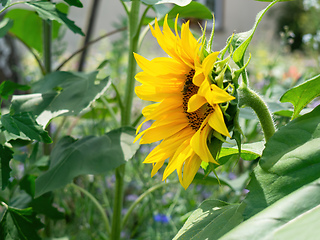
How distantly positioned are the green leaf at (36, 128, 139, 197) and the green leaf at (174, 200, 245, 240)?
0.21 metres

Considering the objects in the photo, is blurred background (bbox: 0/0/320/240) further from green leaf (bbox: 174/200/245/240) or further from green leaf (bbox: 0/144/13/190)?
green leaf (bbox: 0/144/13/190)

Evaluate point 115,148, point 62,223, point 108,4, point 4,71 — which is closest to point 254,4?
point 108,4

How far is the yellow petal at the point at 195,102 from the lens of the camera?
476 millimetres

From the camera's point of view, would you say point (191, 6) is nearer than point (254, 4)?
Yes

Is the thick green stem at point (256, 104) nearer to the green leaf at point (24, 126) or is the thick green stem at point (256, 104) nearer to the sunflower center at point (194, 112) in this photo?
the sunflower center at point (194, 112)

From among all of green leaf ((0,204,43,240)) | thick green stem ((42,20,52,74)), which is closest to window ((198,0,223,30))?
thick green stem ((42,20,52,74))

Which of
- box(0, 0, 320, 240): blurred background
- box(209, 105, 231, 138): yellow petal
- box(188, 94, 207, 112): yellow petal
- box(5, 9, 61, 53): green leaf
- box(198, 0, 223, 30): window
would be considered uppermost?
box(198, 0, 223, 30): window

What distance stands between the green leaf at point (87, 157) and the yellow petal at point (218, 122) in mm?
252

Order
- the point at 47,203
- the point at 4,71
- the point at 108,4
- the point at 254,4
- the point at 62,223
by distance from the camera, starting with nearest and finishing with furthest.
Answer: the point at 47,203 < the point at 62,223 < the point at 4,71 < the point at 108,4 < the point at 254,4

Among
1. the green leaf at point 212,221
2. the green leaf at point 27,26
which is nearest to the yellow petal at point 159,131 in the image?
the green leaf at point 212,221

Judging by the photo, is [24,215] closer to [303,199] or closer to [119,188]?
[119,188]

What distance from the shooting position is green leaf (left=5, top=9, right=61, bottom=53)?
1.10 metres

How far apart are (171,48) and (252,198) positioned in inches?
9.0

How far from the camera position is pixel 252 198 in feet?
1.26
